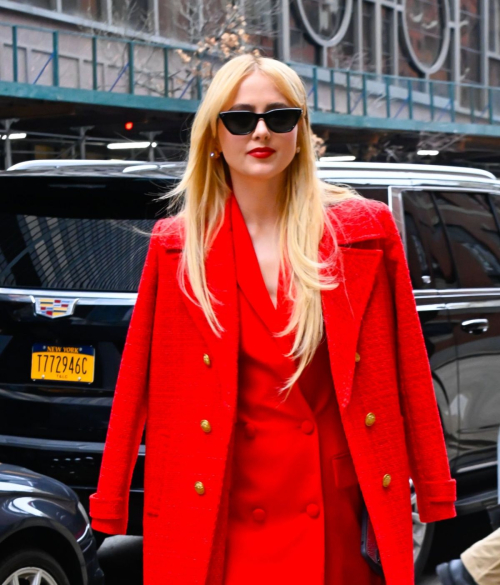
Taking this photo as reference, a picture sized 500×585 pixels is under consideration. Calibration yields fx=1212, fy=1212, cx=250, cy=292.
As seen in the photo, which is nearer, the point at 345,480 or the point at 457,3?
the point at 345,480

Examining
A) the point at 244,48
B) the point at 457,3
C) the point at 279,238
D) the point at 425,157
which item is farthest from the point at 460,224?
the point at 457,3

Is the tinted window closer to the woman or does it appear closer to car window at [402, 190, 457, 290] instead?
car window at [402, 190, 457, 290]

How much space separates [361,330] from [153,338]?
1.57 ft

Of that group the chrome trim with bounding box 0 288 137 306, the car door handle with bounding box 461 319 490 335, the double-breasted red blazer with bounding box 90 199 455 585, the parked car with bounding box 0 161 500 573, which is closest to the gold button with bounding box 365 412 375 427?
the double-breasted red blazer with bounding box 90 199 455 585

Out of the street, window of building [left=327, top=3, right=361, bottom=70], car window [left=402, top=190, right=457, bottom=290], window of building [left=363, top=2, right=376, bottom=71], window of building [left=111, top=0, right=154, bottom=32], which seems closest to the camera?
car window [left=402, top=190, right=457, bottom=290]

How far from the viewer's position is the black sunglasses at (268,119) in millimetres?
2736

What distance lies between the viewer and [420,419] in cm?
272

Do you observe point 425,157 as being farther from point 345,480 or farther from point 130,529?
point 345,480

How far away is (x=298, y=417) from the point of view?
261 cm

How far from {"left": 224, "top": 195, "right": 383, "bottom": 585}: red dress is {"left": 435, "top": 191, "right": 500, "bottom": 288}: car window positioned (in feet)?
13.0

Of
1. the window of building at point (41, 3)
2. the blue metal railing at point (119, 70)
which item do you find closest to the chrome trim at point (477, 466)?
the blue metal railing at point (119, 70)

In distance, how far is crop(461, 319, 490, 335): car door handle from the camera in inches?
251

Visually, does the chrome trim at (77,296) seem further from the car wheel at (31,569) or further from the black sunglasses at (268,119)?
the black sunglasses at (268,119)

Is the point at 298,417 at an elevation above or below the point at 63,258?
below
